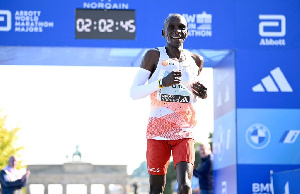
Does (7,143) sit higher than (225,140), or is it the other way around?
(225,140)

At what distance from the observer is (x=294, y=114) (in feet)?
34.5

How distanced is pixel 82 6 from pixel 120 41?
885 mm

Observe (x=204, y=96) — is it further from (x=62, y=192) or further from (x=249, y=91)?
(x=62, y=192)

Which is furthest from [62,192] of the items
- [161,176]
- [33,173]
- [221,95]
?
[161,176]

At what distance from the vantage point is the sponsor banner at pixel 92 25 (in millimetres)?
10203

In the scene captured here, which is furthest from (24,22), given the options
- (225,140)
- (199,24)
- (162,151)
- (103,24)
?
(162,151)

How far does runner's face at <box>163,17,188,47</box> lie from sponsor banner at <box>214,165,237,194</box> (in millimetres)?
6472

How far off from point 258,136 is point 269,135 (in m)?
0.20

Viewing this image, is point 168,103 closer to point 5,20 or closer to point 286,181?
point 286,181

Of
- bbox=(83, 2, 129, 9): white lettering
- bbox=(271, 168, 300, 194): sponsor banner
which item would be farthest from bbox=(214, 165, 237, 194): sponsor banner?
bbox=(83, 2, 129, 9): white lettering

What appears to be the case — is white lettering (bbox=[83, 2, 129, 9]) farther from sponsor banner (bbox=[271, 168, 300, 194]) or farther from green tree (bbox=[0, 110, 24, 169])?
green tree (bbox=[0, 110, 24, 169])

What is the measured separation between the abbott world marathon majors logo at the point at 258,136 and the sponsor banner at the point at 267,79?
0.38 m

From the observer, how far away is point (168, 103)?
418 cm

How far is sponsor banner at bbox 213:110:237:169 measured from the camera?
34.6ft
